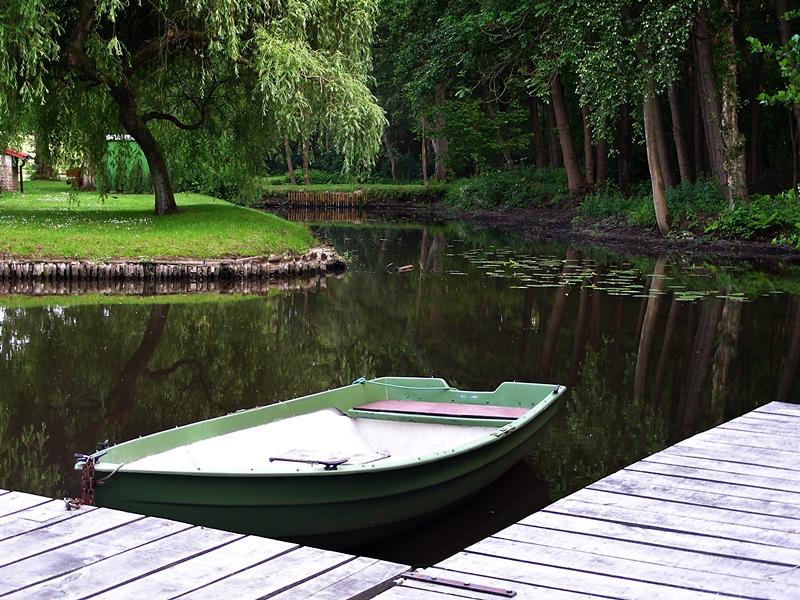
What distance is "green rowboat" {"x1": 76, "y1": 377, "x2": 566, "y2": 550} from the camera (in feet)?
17.6

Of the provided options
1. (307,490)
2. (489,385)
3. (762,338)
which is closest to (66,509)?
(307,490)

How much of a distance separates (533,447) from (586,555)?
11.9ft

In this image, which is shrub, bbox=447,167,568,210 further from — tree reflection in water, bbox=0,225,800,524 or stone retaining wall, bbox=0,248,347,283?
stone retaining wall, bbox=0,248,347,283

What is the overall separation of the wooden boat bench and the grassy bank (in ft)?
41.1

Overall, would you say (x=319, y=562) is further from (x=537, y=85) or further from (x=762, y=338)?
(x=537, y=85)

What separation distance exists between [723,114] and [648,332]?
1321 cm

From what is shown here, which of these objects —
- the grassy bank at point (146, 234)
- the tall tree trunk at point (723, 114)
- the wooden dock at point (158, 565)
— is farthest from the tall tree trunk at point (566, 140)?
the wooden dock at point (158, 565)

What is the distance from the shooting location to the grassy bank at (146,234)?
754 inches

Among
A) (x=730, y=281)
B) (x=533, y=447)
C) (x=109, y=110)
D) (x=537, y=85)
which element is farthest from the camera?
(x=537, y=85)

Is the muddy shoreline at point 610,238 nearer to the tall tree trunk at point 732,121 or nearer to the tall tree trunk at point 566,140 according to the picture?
the tall tree trunk at point 566,140

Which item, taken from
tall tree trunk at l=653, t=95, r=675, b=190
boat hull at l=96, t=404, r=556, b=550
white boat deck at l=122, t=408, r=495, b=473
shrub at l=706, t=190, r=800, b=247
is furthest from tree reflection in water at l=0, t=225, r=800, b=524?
tall tree trunk at l=653, t=95, r=675, b=190

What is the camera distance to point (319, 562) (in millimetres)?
3941

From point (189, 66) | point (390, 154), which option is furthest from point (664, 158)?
point (390, 154)

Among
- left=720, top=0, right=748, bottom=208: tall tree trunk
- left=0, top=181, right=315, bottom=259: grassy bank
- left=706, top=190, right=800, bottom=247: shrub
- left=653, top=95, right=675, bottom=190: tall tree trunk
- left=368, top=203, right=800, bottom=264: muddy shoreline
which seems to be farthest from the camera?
left=653, top=95, right=675, bottom=190: tall tree trunk
